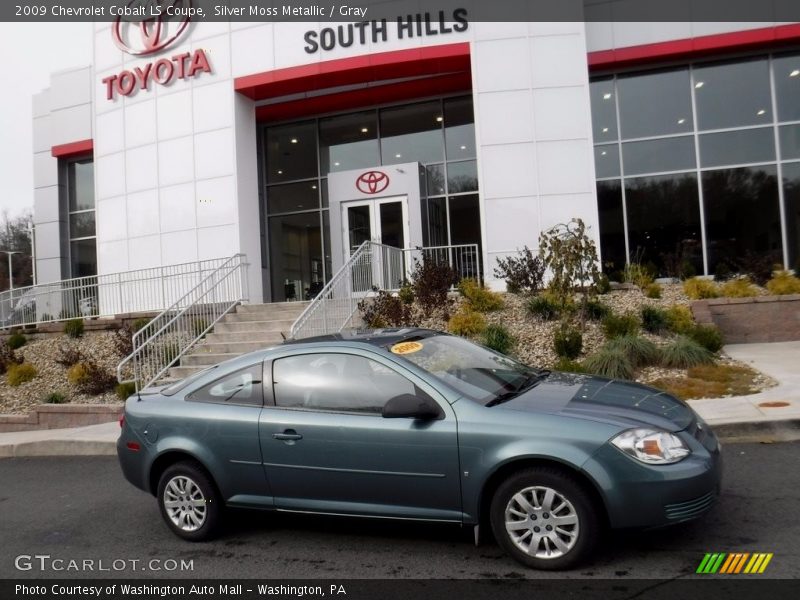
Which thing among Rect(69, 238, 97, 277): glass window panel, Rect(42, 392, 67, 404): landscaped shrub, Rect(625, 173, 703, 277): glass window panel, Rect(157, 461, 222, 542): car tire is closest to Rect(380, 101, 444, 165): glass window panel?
Rect(625, 173, 703, 277): glass window panel

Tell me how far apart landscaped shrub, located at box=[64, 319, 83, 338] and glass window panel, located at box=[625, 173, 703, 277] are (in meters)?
13.3

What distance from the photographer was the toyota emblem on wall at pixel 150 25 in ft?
56.2

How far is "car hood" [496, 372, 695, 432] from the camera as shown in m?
4.01

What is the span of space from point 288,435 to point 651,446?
2363 mm

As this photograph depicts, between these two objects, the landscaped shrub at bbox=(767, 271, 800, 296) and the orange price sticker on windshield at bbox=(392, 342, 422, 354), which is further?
the landscaped shrub at bbox=(767, 271, 800, 296)

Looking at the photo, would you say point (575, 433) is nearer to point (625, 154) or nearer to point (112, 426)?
point (112, 426)

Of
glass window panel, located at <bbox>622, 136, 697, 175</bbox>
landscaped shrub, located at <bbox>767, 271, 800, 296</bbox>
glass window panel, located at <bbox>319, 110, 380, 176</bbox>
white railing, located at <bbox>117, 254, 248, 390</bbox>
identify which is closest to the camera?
white railing, located at <bbox>117, 254, 248, 390</bbox>

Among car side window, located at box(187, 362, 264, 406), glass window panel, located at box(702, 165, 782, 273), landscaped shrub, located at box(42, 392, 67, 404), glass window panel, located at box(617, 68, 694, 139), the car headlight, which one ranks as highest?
glass window panel, located at box(617, 68, 694, 139)

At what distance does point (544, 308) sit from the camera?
A: 454 inches

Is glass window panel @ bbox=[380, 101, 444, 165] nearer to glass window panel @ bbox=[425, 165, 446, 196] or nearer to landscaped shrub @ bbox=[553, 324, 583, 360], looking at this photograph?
glass window panel @ bbox=[425, 165, 446, 196]

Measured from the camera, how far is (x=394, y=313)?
11617 mm

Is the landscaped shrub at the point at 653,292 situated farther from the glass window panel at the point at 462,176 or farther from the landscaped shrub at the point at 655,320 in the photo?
the glass window panel at the point at 462,176
